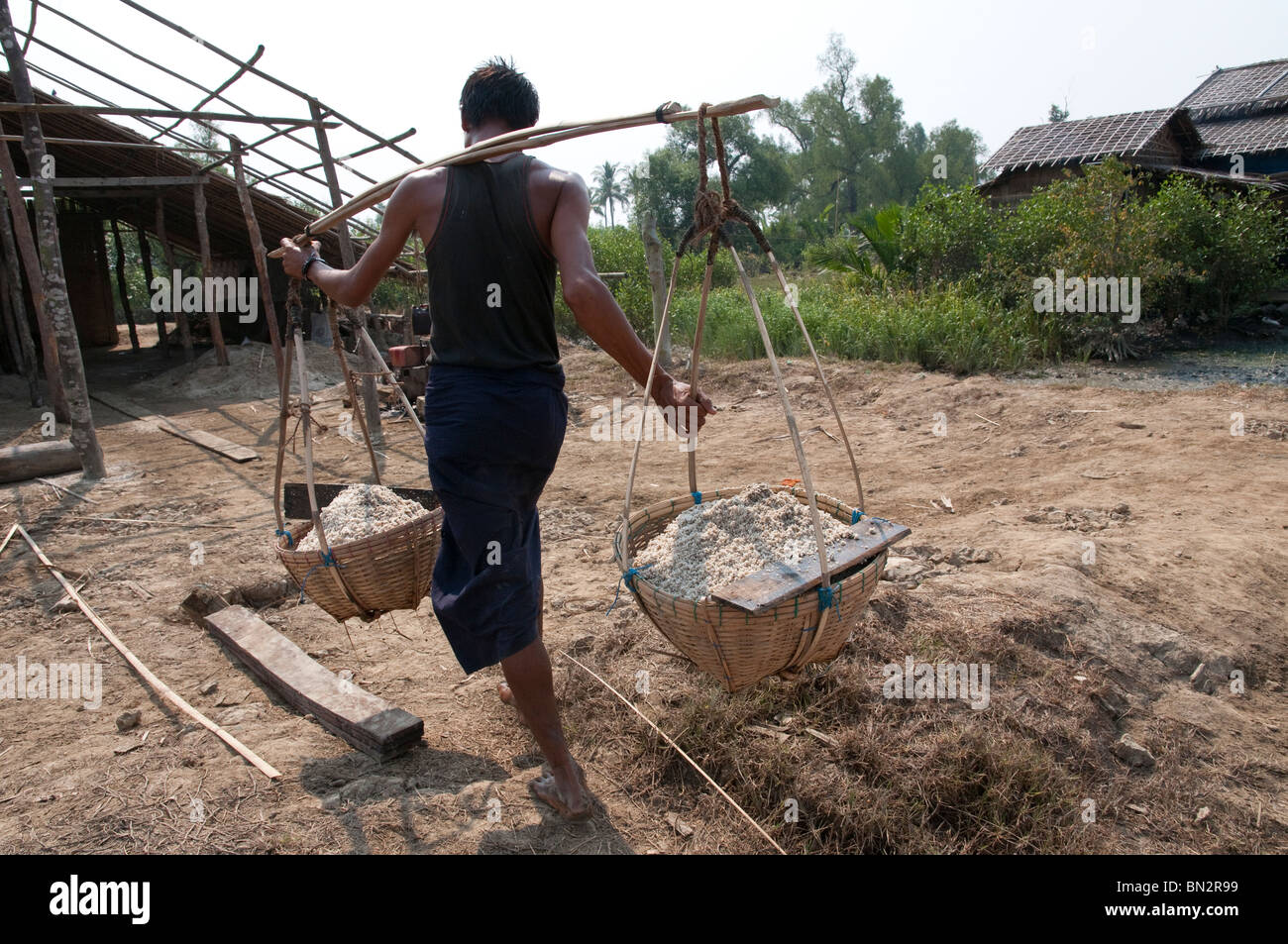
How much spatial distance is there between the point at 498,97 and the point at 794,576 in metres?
1.43

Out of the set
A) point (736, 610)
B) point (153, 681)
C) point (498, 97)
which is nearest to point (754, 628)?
point (736, 610)

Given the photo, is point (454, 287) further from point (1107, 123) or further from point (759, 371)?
point (1107, 123)

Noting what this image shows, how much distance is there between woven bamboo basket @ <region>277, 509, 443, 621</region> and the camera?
2596mm

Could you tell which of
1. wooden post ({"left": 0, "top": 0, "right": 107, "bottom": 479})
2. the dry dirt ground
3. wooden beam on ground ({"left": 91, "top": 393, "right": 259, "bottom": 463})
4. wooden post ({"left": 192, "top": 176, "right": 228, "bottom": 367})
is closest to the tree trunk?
wooden beam on ground ({"left": 91, "top": 393, "right": 259, "bottom": 463})

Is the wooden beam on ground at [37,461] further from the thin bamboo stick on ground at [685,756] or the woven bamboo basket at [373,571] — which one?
the thin bamboo stick on ground at [685,756]

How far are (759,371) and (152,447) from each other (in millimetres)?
5956

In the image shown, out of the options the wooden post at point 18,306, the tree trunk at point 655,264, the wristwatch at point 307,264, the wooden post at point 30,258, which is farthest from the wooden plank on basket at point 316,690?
the wooden post at point 18,306

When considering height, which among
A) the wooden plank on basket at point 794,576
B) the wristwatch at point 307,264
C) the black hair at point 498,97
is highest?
the black hair at point 498,97

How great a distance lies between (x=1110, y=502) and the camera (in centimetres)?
459

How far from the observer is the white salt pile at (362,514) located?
2.80 meters

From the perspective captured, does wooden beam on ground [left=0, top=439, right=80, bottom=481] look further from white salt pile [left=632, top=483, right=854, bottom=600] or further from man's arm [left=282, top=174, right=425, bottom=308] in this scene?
white salt pile [left=632, top=483, right=854, bottom=600]

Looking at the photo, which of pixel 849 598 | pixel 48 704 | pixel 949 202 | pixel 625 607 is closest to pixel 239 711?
pixel 48 704

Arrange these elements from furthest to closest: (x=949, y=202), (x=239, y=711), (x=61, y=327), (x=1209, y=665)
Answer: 1. (x=949, y=202)
2. (x=61, y=327)
3. (x=1209, y=665)
4. (x=239, y=711)

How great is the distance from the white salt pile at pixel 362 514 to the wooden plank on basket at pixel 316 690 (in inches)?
18.8
